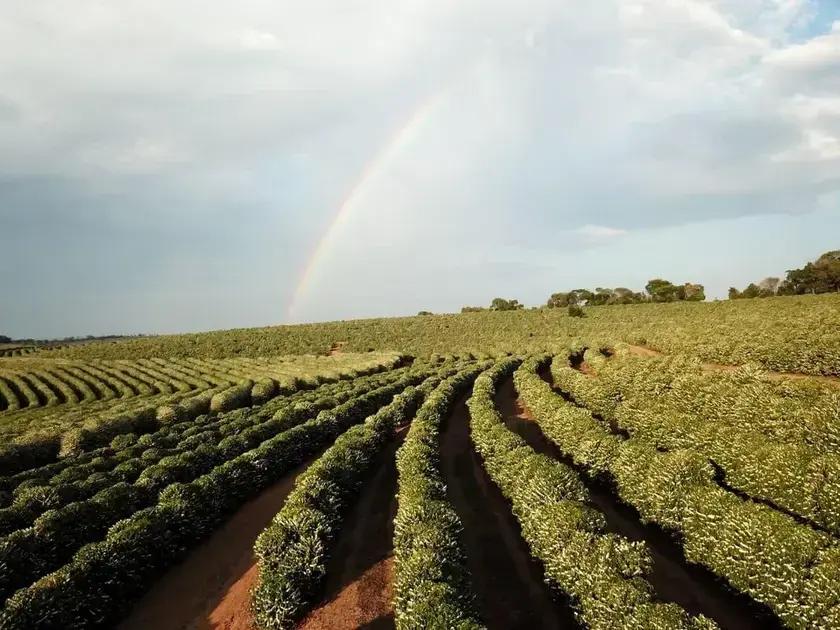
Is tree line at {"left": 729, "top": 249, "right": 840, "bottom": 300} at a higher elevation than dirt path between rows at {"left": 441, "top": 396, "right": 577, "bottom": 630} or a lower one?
higher

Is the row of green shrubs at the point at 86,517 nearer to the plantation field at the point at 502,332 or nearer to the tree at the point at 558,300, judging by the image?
the plantation field at the point at 502,332

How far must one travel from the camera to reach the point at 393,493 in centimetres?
2303

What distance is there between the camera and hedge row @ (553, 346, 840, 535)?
15.2 m

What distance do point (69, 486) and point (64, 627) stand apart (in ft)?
30.8

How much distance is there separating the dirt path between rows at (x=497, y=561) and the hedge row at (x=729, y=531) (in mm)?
4494

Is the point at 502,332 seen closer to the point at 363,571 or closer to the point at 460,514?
the point at 460,514

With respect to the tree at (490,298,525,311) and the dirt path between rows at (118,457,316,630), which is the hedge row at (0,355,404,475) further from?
the tree at (490,298,525,311)

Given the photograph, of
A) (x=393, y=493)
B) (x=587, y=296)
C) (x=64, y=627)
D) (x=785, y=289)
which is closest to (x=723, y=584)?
(x=393, y=493)

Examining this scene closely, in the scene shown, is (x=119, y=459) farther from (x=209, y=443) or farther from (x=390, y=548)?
(x=390, y=548)

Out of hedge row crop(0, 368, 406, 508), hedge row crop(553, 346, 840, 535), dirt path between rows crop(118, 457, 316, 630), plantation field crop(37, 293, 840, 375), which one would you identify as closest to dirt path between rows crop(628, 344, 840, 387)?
hedge row crop(553, 346, 840, 535)

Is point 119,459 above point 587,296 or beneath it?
beneath

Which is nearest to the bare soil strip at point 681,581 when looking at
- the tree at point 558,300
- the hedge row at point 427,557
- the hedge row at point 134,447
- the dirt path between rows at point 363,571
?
the hedge row at point 427,557

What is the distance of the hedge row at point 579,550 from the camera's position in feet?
36.3

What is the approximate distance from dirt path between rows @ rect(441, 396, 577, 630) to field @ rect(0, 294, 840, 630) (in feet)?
0.28
